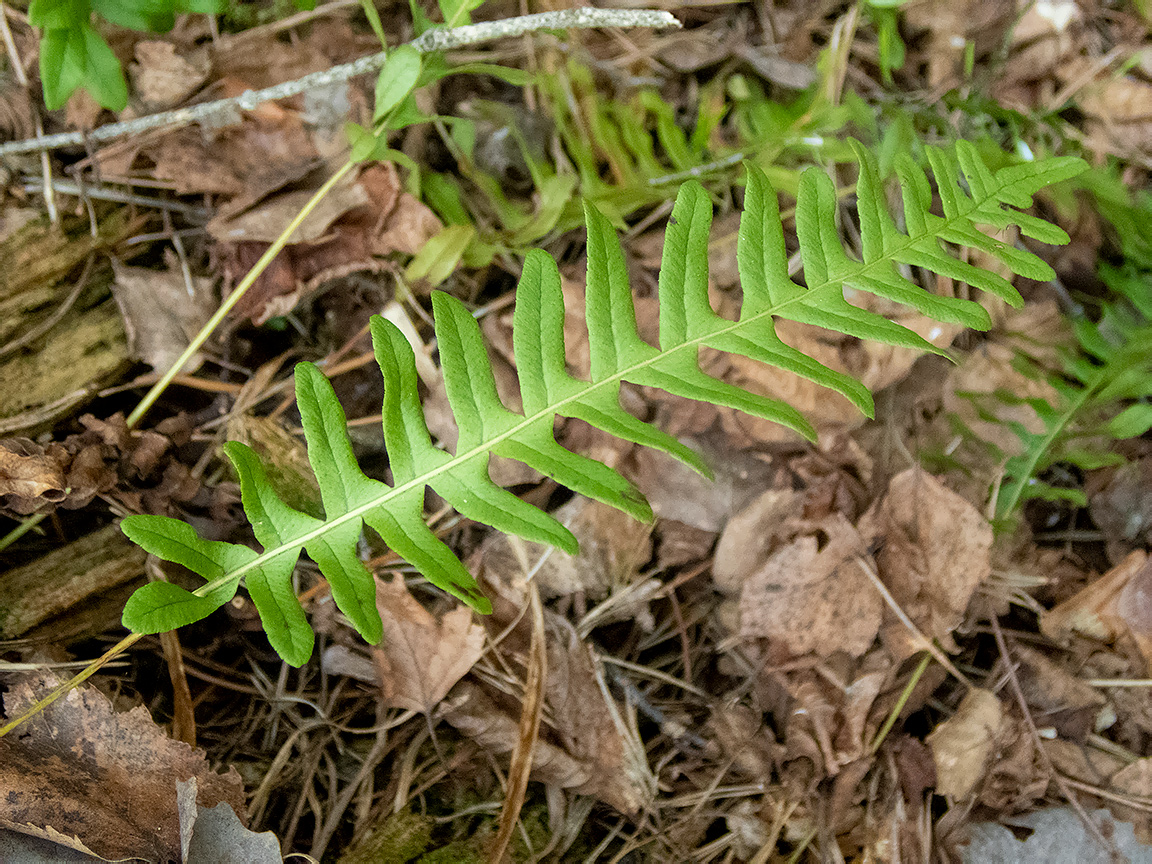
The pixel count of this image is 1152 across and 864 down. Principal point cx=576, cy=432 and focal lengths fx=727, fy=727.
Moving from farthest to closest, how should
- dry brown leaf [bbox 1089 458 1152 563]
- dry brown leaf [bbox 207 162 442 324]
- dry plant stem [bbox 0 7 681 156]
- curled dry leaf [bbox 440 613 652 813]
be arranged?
→ dry brown leaf [bbox 1089 458 1152 563] → dry brown leaf [bbox 207 162 442 324] → curled dry leaf [bbox 440 613 652 813] → dry plant stem [bbox 0 7 681 156]

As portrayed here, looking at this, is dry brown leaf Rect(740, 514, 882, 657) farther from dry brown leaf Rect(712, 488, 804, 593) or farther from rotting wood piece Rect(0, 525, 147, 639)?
rotting wood piece Rect(0, 525, 147, 639)

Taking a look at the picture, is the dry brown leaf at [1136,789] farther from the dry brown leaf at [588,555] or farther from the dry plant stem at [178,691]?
the dry plant stem at [178,691]

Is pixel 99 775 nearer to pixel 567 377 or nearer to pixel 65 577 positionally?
pixel 65 577

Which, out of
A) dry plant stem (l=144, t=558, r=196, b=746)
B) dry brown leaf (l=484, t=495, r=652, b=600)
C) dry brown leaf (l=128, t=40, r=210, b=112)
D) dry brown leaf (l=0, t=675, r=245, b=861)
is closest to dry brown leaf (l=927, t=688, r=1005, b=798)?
dry brown leaf (l=484, t=495, r=652, b=600)

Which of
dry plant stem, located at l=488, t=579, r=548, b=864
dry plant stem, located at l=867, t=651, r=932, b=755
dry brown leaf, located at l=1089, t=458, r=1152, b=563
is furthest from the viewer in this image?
dry brown leaf, located at l=1089, t=458, r=1152, b=563

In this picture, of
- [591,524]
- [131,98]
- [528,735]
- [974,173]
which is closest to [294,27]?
[131,98]

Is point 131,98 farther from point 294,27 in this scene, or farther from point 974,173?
point 974,173

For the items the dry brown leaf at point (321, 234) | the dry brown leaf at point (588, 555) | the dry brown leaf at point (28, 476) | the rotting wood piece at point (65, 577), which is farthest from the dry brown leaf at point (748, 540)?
the dry brown leaf at point (28, 476)
